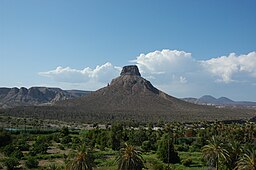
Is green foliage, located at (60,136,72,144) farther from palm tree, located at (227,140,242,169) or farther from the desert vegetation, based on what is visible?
palm tree, located at (227,140,242,169)

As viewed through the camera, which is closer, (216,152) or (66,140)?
(216,152)

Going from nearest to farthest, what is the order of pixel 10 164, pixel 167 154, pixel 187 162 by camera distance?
pixel 10 164 < pixel 187 162 < pixel 167 154

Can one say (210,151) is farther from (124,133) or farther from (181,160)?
(124,133)

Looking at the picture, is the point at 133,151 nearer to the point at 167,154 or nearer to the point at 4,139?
the point at 167,154

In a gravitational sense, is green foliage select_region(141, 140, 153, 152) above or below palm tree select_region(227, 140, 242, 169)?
below

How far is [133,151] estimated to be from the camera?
51938 mm

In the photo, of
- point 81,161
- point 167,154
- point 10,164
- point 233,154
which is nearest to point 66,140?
point 167,154

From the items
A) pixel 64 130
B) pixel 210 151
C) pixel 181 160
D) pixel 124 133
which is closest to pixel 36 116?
pixel 64 130

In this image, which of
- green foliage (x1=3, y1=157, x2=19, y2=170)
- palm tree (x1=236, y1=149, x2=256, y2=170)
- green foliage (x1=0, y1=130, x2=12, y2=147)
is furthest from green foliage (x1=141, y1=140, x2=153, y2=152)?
palm tree (x1=236, y1=149, x2=256, y2=170)

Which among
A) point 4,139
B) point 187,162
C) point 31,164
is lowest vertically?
point 31,164

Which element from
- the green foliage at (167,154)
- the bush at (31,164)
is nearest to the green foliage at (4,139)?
the bush at (31,164)

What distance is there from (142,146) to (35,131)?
41.2 metres

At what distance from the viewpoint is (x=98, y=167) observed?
68625 mm

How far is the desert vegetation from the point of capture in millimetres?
51547
